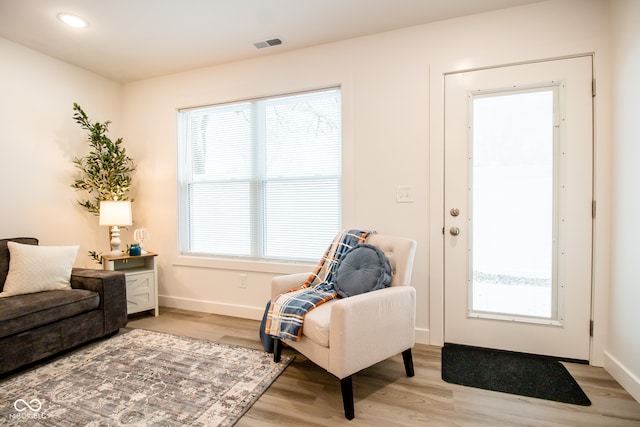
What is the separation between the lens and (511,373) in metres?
1.95

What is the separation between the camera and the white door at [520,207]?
6.80 ft

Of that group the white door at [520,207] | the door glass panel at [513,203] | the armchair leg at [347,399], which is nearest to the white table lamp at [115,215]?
the armchair leg at [347,399]

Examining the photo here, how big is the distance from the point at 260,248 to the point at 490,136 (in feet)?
7.31

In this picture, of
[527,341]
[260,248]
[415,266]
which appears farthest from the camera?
[260,248]

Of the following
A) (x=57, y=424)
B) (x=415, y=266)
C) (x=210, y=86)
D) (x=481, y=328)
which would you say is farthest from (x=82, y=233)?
(x=481, y=328)

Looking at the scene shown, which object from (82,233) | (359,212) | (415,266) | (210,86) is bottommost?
(415,266)

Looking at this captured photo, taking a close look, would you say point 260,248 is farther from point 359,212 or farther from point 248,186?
point 359,212

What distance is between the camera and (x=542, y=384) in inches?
71.9

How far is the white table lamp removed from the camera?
9.51 feet

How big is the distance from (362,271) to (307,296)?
405mm

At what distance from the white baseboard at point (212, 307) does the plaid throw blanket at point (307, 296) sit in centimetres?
97

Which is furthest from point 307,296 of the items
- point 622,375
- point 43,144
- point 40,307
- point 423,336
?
point 43,144

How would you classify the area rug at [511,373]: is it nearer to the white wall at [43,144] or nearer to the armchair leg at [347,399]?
the armchair leg at [347,399]

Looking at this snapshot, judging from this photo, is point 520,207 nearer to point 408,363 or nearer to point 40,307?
point 408,363
